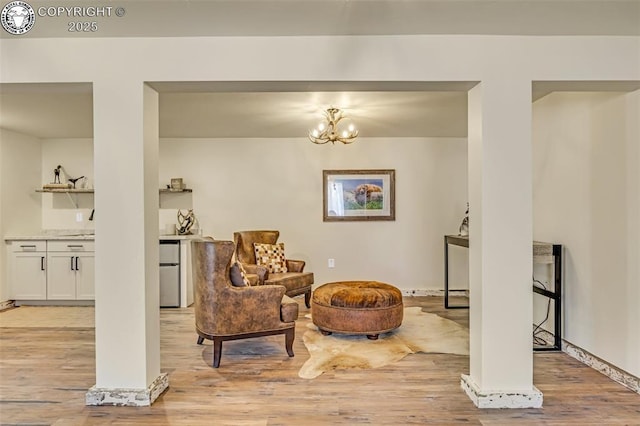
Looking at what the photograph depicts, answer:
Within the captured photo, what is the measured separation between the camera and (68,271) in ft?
17.2

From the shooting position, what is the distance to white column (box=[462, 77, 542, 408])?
2.46m

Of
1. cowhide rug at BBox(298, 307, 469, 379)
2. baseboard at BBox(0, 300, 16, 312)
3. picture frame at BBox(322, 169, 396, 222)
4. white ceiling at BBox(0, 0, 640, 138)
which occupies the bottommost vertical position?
cowhide rug at BBox(298, 307, 469, 379)

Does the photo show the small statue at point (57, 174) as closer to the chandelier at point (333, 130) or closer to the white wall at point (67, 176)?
the white wall at point (67, 176)

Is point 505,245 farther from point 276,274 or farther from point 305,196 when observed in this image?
point 305,196

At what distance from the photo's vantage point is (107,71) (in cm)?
247

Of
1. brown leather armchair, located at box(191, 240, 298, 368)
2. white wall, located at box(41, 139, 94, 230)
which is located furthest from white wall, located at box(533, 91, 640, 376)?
white wall, located at box(41, 139, 94, 230)

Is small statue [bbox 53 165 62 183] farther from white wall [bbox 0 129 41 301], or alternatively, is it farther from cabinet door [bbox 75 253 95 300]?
cabinet door [bbox 75 253 95 300]

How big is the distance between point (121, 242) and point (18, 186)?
4.19m

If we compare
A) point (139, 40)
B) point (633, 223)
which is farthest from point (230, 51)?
point (633, 223)

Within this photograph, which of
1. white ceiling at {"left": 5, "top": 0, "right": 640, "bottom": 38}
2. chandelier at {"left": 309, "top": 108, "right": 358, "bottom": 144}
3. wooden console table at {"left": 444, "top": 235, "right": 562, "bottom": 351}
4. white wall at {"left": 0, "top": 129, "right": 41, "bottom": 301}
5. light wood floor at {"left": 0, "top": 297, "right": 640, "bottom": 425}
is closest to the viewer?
white ceiling at {"left": 5, "top": 0, "right": 640, "bottom": 38}

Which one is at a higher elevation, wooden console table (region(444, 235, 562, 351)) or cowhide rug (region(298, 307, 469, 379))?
wooden console table (region(444, 235, 562, 351))

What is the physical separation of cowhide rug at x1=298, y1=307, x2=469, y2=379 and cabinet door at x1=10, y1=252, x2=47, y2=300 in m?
3.69

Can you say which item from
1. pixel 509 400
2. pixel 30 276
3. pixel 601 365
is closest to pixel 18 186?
pixel 30 276

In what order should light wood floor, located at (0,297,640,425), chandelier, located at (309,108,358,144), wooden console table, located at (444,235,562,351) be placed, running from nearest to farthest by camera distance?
light wood floor, located at (0,297,640,425) → wooden console table, located at (444,235,562,351) → chandelier, located at (309,108,358,144)
